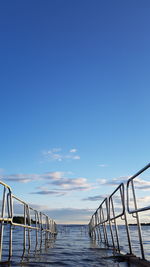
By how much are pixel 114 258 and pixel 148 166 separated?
2492 millimetres

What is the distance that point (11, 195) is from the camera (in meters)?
5.21

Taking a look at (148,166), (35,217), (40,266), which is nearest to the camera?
(148,166)

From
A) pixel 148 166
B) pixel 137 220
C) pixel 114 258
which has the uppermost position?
pixel 148 166

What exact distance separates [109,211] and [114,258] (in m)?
2.20

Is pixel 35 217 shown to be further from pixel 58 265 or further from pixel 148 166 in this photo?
pixel 148 166

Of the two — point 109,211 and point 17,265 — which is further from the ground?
point 109,211

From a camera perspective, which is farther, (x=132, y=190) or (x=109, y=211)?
(x=109, y=211)

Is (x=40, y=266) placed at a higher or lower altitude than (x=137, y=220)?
lower

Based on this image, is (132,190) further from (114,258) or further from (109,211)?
(109,211)

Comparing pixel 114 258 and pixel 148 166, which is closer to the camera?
pixel 148 166

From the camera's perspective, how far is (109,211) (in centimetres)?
723

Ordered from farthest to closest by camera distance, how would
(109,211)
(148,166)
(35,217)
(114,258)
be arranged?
(35,217), (109,211), (114,258), (148,166)

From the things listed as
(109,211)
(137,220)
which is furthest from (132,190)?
(109,211)

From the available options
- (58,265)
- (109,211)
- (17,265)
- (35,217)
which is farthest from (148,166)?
(35,217)
